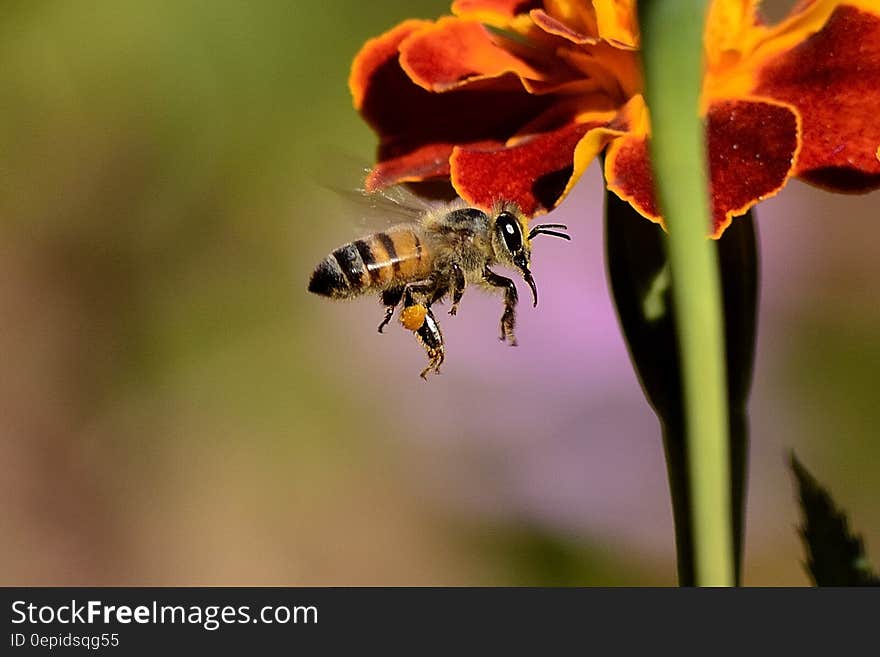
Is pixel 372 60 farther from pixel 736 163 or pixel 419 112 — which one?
pixel 736 163

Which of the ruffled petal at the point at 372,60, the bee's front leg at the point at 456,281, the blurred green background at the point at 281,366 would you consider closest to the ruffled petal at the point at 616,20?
the ruffled petal at the point at 372,60

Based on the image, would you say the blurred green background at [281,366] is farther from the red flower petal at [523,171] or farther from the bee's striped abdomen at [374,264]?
the red flower petal at [523,171]

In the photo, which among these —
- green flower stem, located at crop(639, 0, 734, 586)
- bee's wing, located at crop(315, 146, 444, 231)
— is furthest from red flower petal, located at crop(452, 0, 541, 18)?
green flower stem, located at crop(639, 0, 734, 586)

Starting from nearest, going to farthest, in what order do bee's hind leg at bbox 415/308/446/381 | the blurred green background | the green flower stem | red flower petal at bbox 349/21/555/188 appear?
1. the green flower stem
2. red flower petal at bbox 349/21/555/188
3. bee's hind leg at bbox 415/308/446/381
4. the blurred green background

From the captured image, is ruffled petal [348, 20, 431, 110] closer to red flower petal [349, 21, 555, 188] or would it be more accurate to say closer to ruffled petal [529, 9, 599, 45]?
red flower petal [349, 21, 555, 188]
